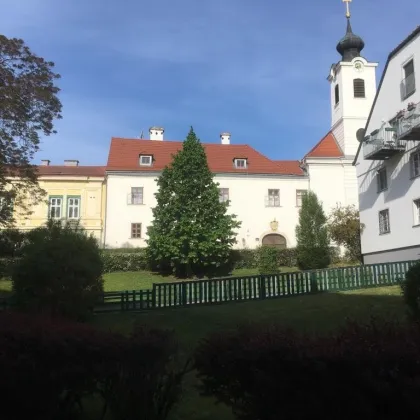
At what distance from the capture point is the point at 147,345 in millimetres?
4992

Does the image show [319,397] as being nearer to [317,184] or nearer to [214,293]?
[214,293]

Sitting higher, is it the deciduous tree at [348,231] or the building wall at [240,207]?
the building wall at [240,207]

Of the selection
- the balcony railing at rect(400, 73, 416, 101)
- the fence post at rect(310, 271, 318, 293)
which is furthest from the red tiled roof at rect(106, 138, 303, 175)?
the fence post at rect(310, 271, 318, 293)

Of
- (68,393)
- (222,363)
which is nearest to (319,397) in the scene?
(222,363)

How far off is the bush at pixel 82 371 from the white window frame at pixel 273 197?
38765 millimetres

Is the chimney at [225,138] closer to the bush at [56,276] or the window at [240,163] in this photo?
the window at [240,163]

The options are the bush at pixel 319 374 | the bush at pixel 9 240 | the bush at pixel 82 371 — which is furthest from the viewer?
the bush at pixel 9 240

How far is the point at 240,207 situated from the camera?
4316 centimetres

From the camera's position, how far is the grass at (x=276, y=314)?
13164mm

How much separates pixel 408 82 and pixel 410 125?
128 inches

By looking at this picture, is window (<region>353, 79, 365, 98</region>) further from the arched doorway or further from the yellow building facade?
the yellow building facade

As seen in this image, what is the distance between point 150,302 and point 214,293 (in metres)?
2.57

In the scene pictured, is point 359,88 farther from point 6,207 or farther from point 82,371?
point 82,371

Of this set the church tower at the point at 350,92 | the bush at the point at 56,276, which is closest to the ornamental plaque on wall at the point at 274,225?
the church tower at the point at 350,92
